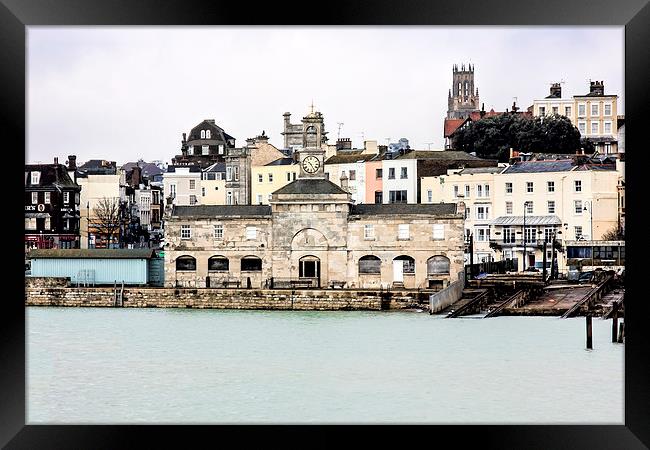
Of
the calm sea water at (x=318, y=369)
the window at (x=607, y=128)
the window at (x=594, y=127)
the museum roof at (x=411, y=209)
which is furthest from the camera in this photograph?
the window at (x=594, y=127)

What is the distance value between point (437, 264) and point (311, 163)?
137 inches

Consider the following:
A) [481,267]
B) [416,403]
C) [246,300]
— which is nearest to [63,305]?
[246,300]

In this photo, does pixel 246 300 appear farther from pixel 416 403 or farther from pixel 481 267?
pixel 416 403

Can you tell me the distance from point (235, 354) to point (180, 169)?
16.3 meters

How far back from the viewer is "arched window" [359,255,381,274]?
24328 millimetres

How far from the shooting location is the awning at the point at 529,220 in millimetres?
25609

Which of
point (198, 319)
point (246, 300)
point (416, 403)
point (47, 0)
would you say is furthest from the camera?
point (246, 300)

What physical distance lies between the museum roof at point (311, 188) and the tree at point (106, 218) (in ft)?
22.3

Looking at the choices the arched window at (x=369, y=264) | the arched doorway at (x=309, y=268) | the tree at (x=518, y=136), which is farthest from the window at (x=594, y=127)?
the arched doorway at (x=309, y=268)

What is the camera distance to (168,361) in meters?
15.2

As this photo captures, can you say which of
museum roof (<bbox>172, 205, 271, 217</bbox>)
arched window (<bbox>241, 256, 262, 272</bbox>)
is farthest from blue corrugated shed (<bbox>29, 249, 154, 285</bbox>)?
arched window (<bbox>241, 256, 262, 272</bbox>)

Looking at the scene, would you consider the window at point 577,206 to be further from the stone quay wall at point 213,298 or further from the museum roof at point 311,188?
the stone quay wall at point 213,298

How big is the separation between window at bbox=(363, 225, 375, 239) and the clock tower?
1584 millimetres

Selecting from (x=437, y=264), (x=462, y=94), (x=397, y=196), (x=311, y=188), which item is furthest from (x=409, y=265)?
(x=462, y=94)
